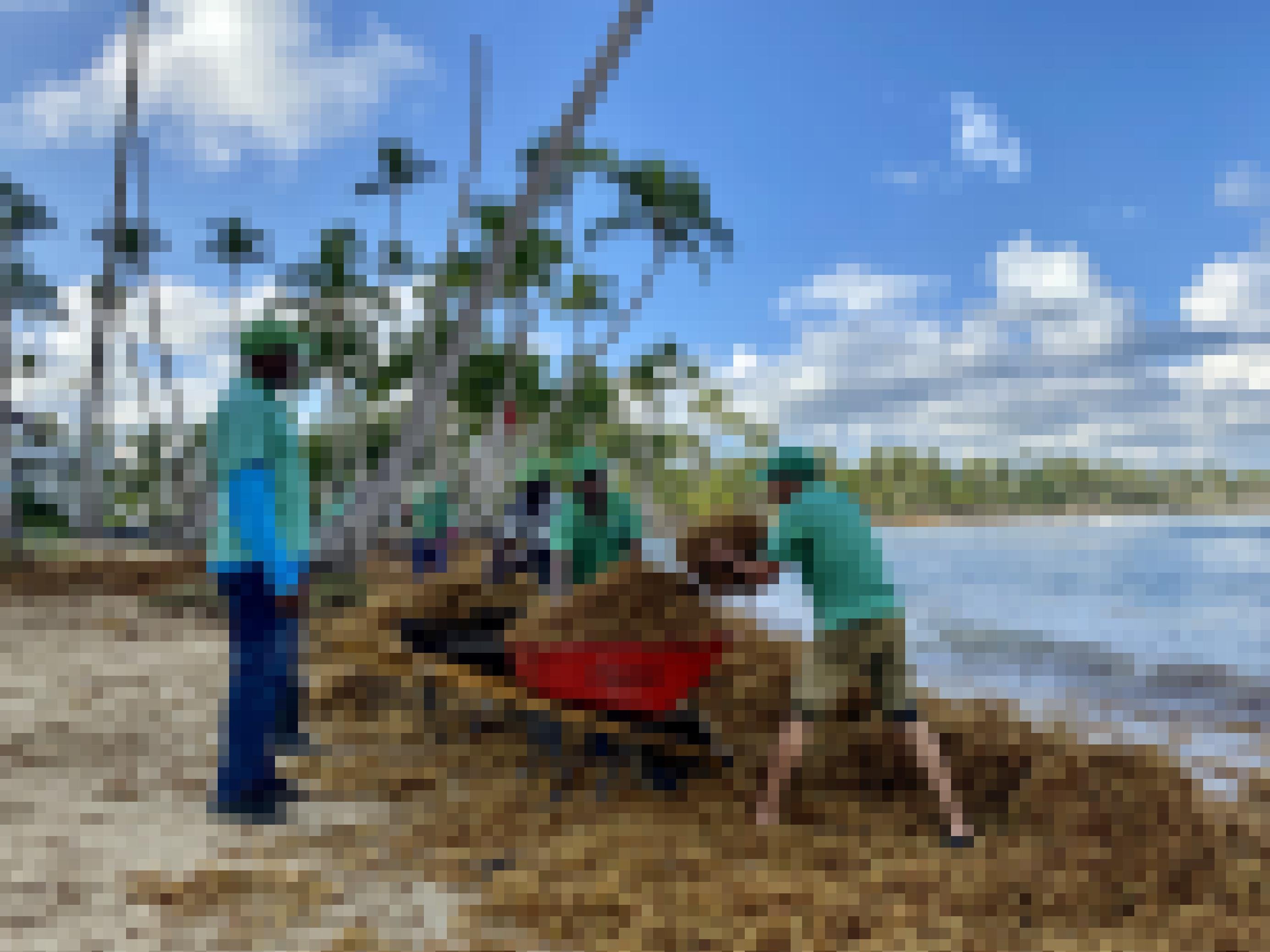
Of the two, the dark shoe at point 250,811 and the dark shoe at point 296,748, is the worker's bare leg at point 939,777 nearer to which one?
the dark shoe at point 250,811

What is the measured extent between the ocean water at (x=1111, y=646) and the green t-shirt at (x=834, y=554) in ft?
0.39

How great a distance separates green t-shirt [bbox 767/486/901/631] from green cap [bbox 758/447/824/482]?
0.07 meters

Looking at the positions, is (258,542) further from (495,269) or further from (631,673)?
(495,269)

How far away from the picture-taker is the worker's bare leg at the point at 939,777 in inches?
174

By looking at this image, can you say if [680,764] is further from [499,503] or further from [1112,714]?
[499,503]

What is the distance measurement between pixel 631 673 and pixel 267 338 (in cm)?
204

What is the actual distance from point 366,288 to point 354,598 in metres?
20.6

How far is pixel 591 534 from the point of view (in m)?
6.39

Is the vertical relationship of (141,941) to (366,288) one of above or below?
below

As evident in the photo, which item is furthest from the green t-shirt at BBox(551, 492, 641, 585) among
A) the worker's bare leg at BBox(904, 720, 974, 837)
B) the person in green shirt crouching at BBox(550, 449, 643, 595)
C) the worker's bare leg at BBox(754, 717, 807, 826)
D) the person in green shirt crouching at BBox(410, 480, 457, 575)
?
the person in green shirt crouching at BBox(410, 480, 457, 575)

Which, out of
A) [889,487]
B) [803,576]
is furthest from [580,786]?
[889,487]

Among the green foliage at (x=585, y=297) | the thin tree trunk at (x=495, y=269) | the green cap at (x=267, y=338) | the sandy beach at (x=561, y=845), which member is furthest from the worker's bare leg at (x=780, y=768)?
the green foliage at (x=585, y=297)

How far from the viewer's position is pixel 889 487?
328ft

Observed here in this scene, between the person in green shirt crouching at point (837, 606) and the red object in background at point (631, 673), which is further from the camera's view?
the red object in background at point (631, 673)
